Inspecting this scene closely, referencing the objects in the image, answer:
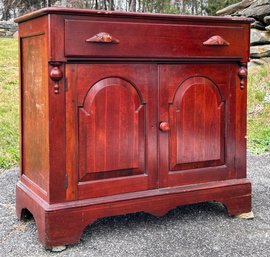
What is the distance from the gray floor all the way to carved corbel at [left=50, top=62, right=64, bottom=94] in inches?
31.0

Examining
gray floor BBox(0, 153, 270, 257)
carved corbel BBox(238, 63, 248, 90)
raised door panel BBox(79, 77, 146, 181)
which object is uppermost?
carved corbel BBox(238, 63, 248, 90)

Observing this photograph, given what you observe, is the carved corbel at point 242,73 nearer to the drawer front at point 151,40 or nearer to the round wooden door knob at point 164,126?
the drawer front at point 151,40

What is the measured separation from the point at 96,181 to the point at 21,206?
1.81ft

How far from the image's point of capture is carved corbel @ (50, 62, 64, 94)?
2.23m

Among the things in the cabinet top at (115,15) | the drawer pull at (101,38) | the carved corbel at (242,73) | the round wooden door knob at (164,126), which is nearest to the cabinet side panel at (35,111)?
the cabinet top at (115,15)

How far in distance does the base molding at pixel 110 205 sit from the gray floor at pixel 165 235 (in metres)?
0.08

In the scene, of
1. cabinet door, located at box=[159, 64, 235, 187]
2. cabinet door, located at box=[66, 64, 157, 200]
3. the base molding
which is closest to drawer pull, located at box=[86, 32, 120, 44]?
cabinet door, located at box=[66, 64, 157, 200]

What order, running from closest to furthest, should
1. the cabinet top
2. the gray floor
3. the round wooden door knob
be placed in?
the cabinet top < the gray floor < the round wooden door knob

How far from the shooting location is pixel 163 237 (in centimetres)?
248

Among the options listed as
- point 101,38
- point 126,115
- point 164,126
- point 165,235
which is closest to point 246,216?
point 165,235

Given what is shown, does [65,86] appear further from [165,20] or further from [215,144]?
[215,144]

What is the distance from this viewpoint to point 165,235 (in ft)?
8.23

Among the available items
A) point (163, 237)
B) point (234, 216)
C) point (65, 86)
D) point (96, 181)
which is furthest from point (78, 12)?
point (234, 216)

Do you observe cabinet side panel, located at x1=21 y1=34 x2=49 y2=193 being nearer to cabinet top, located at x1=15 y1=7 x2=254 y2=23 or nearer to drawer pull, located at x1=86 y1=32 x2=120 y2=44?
cabinet top, located at x1=15 y1=7 x2=254 y2=23
